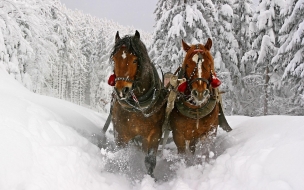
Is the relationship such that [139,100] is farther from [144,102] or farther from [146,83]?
[146,83]

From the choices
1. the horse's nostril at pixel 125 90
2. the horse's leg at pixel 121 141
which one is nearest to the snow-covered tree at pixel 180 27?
the horse's leg at pixel 121 141

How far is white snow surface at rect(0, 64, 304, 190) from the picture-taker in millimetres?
2596

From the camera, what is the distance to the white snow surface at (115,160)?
8.52ft

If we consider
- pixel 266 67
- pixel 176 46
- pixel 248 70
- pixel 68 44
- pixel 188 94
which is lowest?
pixel 68 44

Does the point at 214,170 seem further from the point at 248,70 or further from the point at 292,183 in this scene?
the point at 248,70

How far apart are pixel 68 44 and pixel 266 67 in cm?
1971

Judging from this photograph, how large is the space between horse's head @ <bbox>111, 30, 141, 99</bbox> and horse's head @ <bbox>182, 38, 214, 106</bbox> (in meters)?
0.76

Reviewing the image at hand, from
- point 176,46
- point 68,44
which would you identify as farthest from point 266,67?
point 68,44

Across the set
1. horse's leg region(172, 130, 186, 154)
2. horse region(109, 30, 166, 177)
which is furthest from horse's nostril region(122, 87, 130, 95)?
horse's leg region(172, 130, 186, 154)

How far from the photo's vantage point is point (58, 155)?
3.25 metres

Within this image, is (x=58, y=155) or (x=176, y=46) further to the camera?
(x=176, y=46)

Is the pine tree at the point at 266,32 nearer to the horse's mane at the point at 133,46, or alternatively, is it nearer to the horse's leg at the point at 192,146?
the horse's leg at the point at 192,146

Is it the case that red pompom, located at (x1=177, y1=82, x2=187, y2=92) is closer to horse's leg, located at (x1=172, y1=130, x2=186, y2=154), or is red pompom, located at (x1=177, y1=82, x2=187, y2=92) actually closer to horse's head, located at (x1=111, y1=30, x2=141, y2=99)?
horse's head, located at (x1=111, y1=30, x2=141, y2=99)

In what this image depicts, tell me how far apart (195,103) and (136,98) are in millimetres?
892
